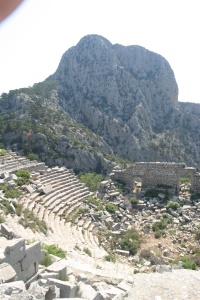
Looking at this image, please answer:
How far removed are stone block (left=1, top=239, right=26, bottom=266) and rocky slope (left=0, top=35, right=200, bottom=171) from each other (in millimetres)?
36022

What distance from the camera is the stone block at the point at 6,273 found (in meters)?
6.58

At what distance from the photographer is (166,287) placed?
24.3 ft

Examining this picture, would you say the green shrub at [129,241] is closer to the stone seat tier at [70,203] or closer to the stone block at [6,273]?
the stone seat tier at [70,203]

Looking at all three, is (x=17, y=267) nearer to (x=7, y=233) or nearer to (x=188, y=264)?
(x=7, y=233)

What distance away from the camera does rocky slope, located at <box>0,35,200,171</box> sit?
52.0 m

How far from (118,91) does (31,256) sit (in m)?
59.3

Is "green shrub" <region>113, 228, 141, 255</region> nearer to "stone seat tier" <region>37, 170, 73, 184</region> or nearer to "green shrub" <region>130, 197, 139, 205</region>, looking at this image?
"green shrub" <region>130, 197, 139, 205</region>

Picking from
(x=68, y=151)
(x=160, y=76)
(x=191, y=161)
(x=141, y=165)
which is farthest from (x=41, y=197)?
(x=160, y=76)

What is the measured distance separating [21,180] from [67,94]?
151ft

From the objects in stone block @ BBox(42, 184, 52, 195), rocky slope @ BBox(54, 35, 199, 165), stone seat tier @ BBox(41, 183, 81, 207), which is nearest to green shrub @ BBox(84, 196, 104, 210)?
stone seat tier @ BBox(41, 183, 81, 207)

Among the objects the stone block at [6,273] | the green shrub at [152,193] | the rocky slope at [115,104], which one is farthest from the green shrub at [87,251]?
the rocky slope at [115,104]

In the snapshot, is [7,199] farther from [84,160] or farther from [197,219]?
[84,160]

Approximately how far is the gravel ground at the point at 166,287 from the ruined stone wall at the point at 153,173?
15.3 metres

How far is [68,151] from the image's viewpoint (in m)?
42.6
